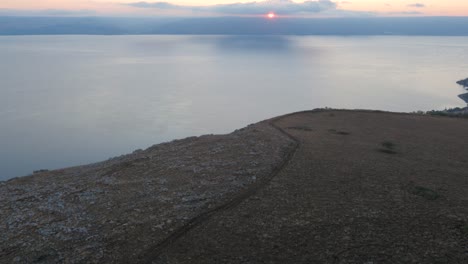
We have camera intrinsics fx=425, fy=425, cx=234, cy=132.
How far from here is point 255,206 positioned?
12.1 m

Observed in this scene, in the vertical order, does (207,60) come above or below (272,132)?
above

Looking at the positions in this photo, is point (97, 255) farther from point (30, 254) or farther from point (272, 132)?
point (272, 132)

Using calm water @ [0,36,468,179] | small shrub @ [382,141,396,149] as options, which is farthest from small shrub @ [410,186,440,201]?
calm water @ [0,36,468,179]

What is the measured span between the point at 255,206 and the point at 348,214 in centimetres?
256

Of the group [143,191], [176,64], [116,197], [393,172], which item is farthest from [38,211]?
[176,64]

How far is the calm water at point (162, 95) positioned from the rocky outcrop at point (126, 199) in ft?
66.7

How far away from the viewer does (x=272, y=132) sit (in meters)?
20.8

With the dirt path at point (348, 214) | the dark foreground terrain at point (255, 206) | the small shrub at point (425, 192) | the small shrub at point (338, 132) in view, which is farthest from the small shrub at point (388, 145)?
the small shrub at point (425, 192)

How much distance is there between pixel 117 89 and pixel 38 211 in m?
60.7

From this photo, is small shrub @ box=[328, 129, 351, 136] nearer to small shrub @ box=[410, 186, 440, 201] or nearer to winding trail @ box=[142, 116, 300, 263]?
winding trail @ box=[142, 116, 300, 263]

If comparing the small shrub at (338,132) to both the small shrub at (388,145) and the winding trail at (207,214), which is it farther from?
the winding trail at (207,214)

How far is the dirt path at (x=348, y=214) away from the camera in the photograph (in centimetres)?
970

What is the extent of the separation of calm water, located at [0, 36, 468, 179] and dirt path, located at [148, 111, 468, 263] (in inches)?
1056

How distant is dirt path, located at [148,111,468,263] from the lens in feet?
31.8
